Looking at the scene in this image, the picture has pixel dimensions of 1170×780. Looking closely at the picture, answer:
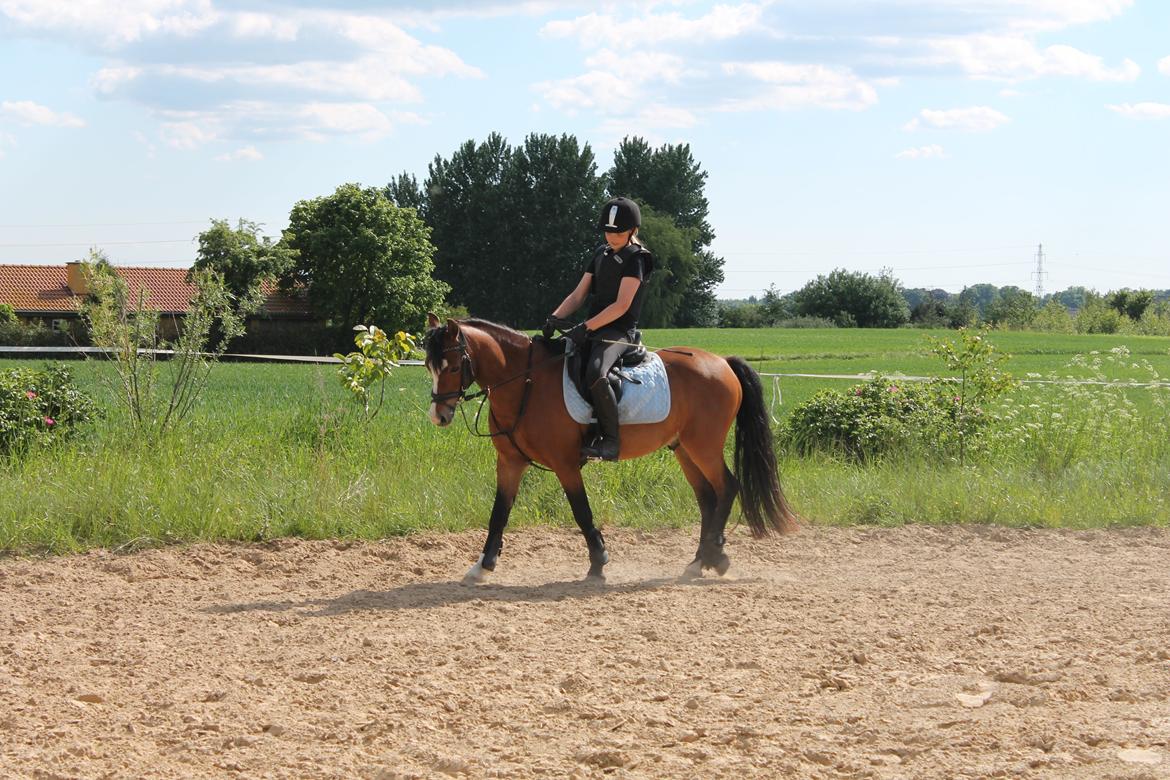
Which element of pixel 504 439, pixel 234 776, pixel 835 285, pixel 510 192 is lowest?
pixel 234 776

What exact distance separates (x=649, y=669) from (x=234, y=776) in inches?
86.5

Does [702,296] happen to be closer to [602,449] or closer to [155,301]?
[155,301]

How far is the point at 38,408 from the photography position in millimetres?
11539

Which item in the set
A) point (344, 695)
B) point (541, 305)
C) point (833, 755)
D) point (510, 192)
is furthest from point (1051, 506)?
point (510, 192)

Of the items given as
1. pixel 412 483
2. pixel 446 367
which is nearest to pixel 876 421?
pixel 412 483

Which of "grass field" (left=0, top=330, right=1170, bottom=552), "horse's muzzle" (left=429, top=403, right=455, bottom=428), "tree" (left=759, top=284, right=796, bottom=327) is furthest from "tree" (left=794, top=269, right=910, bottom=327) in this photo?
"horse's muzzle" (left=429, top=403, right=455, bottom=428)

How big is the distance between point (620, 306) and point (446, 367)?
127 centimetres

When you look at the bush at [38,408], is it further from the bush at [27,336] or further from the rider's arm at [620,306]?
the bush at [27,336]

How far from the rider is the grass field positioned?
2.31m

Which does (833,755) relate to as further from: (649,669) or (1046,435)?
(1046,435)

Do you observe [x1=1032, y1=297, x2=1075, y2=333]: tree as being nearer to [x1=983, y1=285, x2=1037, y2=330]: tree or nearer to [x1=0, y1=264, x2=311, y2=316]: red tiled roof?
[x1=983, y1=285, x2=1037, y2=330]: tree

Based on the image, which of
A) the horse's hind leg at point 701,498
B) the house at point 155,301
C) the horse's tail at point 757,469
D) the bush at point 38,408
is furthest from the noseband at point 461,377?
the house at point 155,301

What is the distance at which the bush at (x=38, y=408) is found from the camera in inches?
439

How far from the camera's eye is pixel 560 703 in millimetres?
5242
